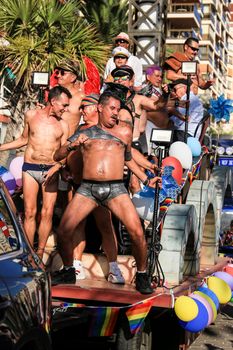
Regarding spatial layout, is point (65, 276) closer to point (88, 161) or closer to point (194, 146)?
point (88, 161)

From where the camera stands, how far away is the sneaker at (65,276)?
6973mm

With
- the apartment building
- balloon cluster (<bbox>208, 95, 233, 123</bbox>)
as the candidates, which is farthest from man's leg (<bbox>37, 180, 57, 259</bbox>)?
the apartment building

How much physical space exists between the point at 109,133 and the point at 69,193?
163 cm

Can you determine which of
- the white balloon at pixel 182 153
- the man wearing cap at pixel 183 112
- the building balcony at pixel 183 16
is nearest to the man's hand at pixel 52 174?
the white balloon at pixel 182 153

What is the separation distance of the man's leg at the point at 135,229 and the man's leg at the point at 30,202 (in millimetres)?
1226

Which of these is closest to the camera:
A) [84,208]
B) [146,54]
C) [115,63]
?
[84,208]

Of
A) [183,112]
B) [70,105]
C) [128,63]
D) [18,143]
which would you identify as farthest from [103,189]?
[128,63]

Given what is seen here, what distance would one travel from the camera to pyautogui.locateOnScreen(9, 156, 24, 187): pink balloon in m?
8.62

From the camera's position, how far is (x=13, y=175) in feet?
28.5

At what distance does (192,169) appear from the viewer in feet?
30.9

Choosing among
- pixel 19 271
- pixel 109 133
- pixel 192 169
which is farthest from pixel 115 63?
pixel 19 271

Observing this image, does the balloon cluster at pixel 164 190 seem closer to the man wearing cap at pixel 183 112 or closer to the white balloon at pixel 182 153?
the white balloon at pixel 182 153

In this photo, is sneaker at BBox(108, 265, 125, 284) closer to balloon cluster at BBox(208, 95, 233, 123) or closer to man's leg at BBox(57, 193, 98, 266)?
man's leg at BBox(57, 193, 98, 266)

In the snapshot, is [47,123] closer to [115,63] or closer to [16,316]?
[115,63]
